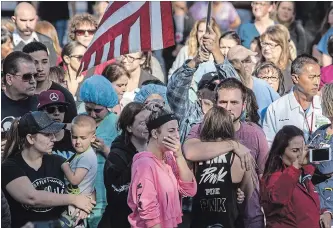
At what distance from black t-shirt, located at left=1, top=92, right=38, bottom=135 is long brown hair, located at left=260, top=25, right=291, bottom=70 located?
403cm

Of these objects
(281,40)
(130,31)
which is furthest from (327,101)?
(281,40)

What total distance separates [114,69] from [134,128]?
9.19ft

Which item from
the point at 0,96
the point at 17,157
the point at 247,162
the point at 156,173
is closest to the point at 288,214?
the point at 247,162

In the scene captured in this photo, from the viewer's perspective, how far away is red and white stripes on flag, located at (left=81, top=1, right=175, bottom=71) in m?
11.1

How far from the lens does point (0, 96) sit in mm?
10992

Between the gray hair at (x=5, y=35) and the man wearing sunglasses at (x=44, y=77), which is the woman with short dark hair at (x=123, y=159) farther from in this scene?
the gray hair at (x=5, y=35)

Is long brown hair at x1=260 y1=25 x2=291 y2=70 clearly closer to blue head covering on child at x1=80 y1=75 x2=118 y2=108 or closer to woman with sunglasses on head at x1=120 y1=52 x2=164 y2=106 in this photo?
woman with sunglasses on head at x1=120 y1=52 x2=164 y2=106

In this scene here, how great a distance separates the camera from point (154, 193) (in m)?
9.22

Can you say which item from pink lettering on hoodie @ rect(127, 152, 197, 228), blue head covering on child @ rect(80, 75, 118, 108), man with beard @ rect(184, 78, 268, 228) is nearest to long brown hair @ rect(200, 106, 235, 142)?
man with beard @ rect(184, 78, 268, 228)

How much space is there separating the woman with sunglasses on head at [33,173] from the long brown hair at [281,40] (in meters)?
4.89

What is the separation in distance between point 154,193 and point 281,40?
551 cm

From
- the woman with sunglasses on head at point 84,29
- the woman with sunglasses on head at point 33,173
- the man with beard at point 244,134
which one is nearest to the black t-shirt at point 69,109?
the woman with sunglasses on head at point 33,173

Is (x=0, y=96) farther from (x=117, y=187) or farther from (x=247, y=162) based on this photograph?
(x=247, y=162)

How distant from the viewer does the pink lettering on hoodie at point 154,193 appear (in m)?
9.20
